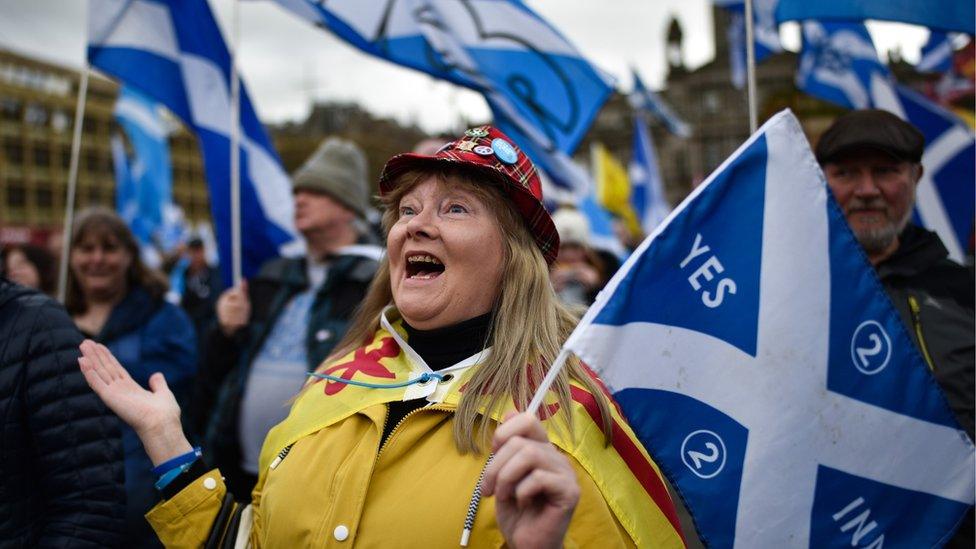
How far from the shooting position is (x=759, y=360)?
2.04m

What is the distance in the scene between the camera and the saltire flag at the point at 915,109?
4668 mm

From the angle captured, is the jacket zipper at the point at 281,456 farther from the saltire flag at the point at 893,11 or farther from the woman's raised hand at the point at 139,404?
the saltire flag at the point at 893,11

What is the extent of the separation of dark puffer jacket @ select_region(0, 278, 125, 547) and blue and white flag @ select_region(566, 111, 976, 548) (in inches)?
57.4

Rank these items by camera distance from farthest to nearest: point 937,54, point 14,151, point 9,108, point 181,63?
point 14,151 < point 9,108 < point 937,54 < point 181,63

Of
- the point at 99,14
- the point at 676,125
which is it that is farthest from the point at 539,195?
the point at 676,125

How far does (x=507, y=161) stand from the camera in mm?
2266

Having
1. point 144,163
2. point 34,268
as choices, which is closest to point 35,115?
point 144,163

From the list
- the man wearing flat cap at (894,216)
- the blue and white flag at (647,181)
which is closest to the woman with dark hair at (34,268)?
the man wearing flat cap at (894,216)

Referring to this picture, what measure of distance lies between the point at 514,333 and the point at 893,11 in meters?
2.49

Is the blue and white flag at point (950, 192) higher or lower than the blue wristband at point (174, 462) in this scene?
higher

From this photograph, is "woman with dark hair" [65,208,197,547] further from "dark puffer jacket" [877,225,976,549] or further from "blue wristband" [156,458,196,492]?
"dark puffer jacket" [877,225,976,549]

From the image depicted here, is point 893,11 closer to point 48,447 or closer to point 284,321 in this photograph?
point 284,321

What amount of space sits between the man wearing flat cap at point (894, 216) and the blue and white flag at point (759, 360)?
1.01 meters

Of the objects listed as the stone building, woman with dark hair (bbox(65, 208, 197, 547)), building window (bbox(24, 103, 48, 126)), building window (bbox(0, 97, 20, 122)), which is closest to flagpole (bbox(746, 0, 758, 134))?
woman with dark hair (bbox(65, 208, 197, 547))
